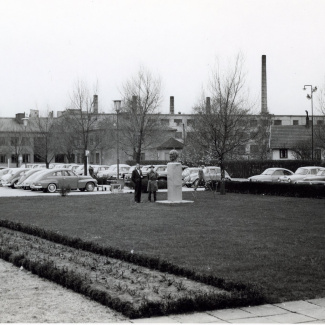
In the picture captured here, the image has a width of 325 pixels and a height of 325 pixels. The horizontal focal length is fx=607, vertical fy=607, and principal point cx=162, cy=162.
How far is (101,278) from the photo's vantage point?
9328 millimetres

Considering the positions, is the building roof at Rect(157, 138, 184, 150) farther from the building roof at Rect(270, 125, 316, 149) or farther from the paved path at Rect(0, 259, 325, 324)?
the paved path at Rect(0, 259, 325, 324)

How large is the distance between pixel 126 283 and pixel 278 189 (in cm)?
2241

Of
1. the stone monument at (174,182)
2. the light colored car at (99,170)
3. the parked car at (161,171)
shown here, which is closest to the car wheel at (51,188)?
the parked car at (161,171)

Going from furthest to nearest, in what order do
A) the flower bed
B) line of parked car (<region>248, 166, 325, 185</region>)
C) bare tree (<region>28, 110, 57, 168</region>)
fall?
bare tree (<region>28, 110, 57, 168</region>), line of parked car (<region>248, 166, 325, 185</region>), the flower bed

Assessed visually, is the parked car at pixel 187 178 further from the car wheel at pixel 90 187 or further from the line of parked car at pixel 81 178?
the car wheel at pixel 90 187

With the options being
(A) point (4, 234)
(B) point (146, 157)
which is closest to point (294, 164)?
(B) point (146, 157)

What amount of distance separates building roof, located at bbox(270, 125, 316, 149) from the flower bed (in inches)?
2562

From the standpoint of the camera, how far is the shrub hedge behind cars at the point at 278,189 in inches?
1113

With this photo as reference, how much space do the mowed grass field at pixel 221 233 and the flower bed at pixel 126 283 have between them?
0.57 m

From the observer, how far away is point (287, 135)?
7719 cm

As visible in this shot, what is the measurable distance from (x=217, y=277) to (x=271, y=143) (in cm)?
6815

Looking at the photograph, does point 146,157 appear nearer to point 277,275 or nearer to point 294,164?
point 294,164

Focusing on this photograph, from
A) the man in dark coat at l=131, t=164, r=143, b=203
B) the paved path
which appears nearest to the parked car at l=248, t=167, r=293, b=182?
the man in dark coat at l=131, t=164, r=143, b=203

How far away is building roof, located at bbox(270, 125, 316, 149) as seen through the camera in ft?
248
